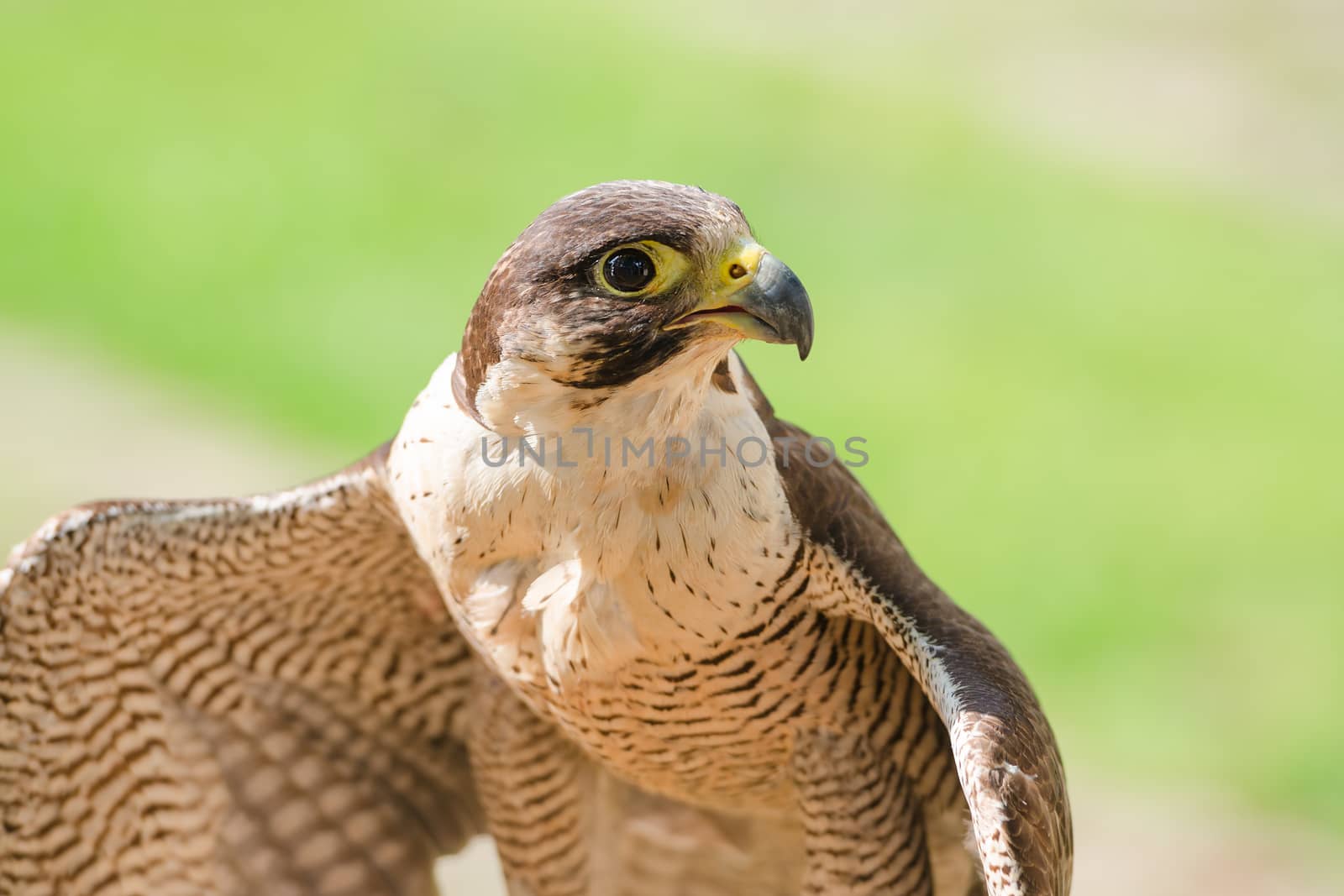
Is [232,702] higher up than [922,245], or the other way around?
[922,245]

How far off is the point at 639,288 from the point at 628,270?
0.04m

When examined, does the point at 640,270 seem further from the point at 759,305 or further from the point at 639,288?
the point at 759,305

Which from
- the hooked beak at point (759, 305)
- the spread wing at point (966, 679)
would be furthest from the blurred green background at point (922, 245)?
the hooked beak at point (759, 305)

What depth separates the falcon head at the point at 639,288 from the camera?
3.32 m

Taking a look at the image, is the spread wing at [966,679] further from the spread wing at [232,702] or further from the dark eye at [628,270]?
the spread wing at [232,702]

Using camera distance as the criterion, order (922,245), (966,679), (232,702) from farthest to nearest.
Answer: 1. (922,245)
2. (232,702)
3. (966,679)

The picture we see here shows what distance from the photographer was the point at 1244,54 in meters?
15.4

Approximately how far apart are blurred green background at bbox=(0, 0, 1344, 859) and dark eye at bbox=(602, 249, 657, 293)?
307 inches

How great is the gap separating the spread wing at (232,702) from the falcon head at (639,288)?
1.02m

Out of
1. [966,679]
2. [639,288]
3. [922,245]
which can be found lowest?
[966,679]

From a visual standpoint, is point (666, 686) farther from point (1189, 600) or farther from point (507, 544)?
point (1189, 600)

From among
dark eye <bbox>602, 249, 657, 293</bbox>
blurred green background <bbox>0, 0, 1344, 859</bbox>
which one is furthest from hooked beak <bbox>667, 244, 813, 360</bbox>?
blurred green background <bbox>0, 0, 1344, 859</bbox>

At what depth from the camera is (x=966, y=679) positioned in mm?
3725

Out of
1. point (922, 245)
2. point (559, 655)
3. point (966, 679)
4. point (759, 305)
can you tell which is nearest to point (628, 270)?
point (759, 305)
